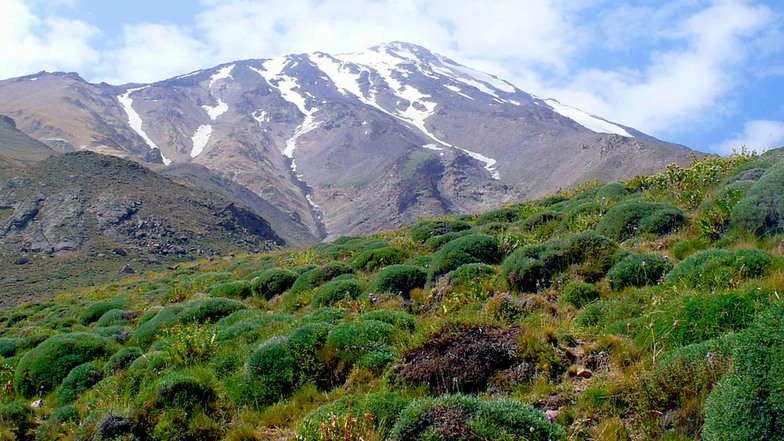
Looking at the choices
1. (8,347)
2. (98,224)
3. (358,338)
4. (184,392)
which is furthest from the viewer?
(98,224)

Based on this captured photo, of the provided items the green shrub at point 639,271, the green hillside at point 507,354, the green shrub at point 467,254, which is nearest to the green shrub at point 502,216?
the green hillside at point 507,354

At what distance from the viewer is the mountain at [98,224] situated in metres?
50.6

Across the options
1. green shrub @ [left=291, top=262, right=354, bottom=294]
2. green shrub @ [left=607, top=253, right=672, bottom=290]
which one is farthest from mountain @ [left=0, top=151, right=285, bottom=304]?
green shrub @ [left=607, top=253, right=672, bottom=290]

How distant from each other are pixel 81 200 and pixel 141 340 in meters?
62.6

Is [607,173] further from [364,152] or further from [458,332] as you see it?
[458,332]

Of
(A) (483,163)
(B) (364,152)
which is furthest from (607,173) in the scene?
(B) (364,152)

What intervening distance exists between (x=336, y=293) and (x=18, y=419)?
565 centimetres

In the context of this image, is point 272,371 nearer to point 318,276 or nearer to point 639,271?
point 639,271

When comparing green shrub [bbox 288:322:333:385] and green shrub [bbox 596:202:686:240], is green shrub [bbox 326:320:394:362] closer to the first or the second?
green shrub [bbox 288:322:333:385]

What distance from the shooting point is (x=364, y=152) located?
161 metres

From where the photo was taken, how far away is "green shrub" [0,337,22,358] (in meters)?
12.6

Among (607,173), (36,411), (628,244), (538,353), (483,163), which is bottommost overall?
(36,411)

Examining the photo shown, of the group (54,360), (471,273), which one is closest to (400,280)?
(471,273)

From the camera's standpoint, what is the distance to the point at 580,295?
6.82 meters
